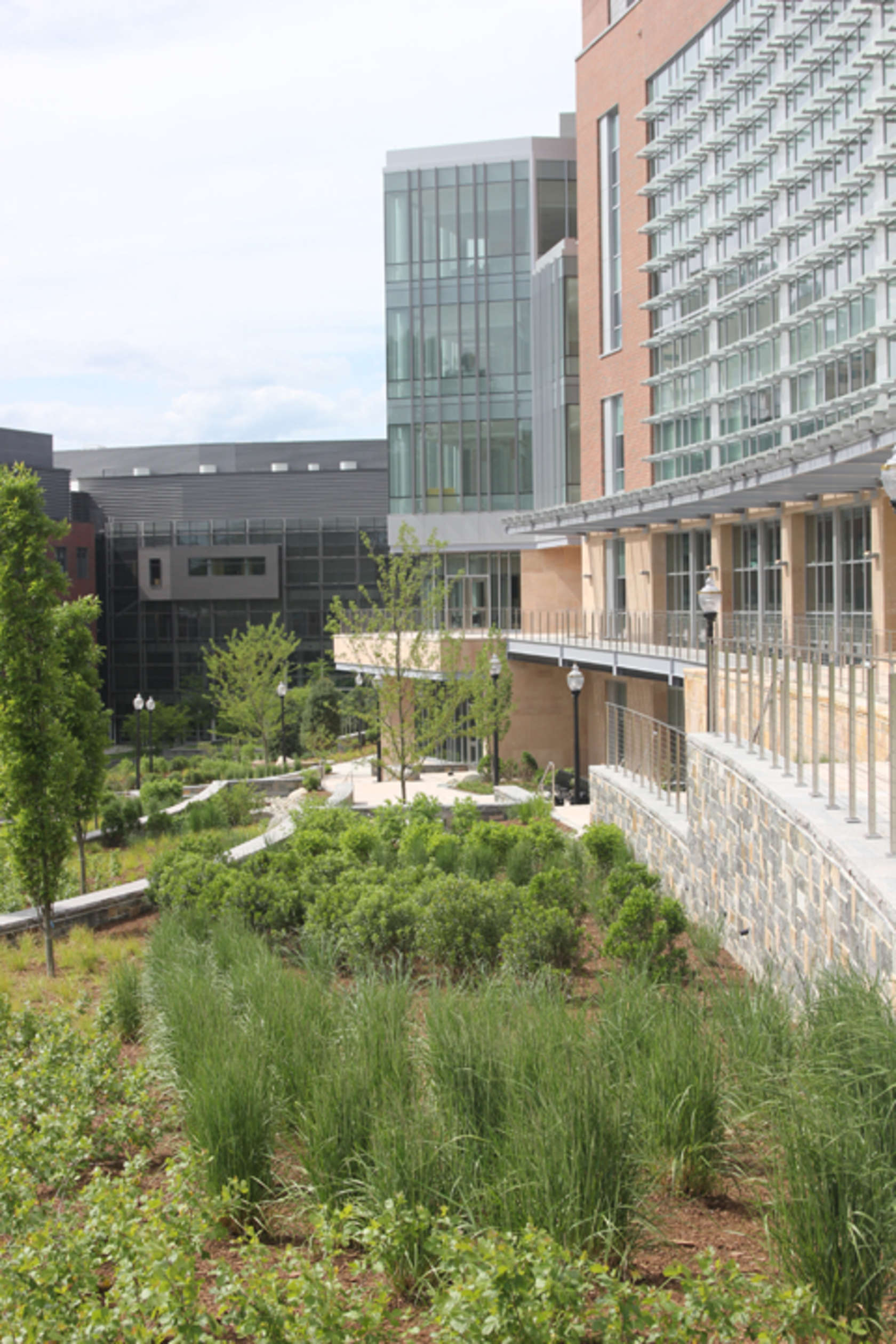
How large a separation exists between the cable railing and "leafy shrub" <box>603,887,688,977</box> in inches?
115

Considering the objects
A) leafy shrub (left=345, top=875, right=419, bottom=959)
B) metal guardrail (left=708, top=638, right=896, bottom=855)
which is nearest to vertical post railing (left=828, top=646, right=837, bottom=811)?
metal guardrail (left=708, top=638, right=896, bottom=855)

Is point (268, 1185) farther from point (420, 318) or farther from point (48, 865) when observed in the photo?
point (420, 318)

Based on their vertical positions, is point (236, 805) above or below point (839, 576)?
below

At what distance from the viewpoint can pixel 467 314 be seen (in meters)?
52.6

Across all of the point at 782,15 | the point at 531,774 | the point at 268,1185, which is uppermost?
the point at 782,15

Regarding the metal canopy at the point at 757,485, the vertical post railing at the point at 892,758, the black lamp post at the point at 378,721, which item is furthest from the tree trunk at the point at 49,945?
the black lamp post at the point at 378,721

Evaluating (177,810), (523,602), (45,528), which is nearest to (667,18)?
(523,602)

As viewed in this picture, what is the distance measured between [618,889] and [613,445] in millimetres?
31689

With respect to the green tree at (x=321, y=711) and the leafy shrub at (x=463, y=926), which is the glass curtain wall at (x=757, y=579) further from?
the green tree at (x=321, y=711)

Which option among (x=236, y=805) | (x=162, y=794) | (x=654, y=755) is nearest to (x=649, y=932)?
(x=654, y=755)

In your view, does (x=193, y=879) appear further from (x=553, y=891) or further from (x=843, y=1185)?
(x=843, y=1185)

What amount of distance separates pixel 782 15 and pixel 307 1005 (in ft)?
95.6

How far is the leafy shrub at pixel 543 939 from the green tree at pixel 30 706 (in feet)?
19.1

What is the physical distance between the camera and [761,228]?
103ft
